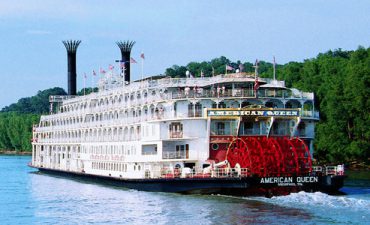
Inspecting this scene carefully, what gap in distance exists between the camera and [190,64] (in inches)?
5212

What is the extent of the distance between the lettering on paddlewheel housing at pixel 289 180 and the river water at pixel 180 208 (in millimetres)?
543

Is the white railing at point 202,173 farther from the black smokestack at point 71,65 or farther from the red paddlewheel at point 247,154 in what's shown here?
the black smokestack at point 71,65

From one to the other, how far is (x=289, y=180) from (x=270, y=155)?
1600mm

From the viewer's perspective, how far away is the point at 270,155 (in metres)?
34.3

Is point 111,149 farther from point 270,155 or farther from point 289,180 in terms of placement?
point 289,180

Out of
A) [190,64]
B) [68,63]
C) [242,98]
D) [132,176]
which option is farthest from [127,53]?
[190,64]

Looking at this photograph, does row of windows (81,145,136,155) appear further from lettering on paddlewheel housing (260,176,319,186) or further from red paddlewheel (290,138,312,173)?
lettering on paddlewheel housing (260,176,319,186)

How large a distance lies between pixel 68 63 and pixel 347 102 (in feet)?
86.7

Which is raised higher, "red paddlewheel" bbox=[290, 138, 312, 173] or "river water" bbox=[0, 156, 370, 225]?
"red paddlewheel" bbox=[290, 138, 312, 173]

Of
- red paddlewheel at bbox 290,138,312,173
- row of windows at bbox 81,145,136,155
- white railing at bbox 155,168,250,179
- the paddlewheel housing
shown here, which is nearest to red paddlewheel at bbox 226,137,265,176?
the paddlewheel housing

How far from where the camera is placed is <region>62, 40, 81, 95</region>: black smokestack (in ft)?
227

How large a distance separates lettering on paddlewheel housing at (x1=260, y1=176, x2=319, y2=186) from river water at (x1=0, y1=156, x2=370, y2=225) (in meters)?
0.54

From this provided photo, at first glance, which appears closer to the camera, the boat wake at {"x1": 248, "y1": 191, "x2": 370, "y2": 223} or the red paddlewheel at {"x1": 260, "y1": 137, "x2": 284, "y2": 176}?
the boat wake at {"x1": 248, "y1": 191, "x2": 370, "y2": 223}

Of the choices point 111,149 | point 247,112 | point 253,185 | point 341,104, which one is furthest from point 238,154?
point 341,104
